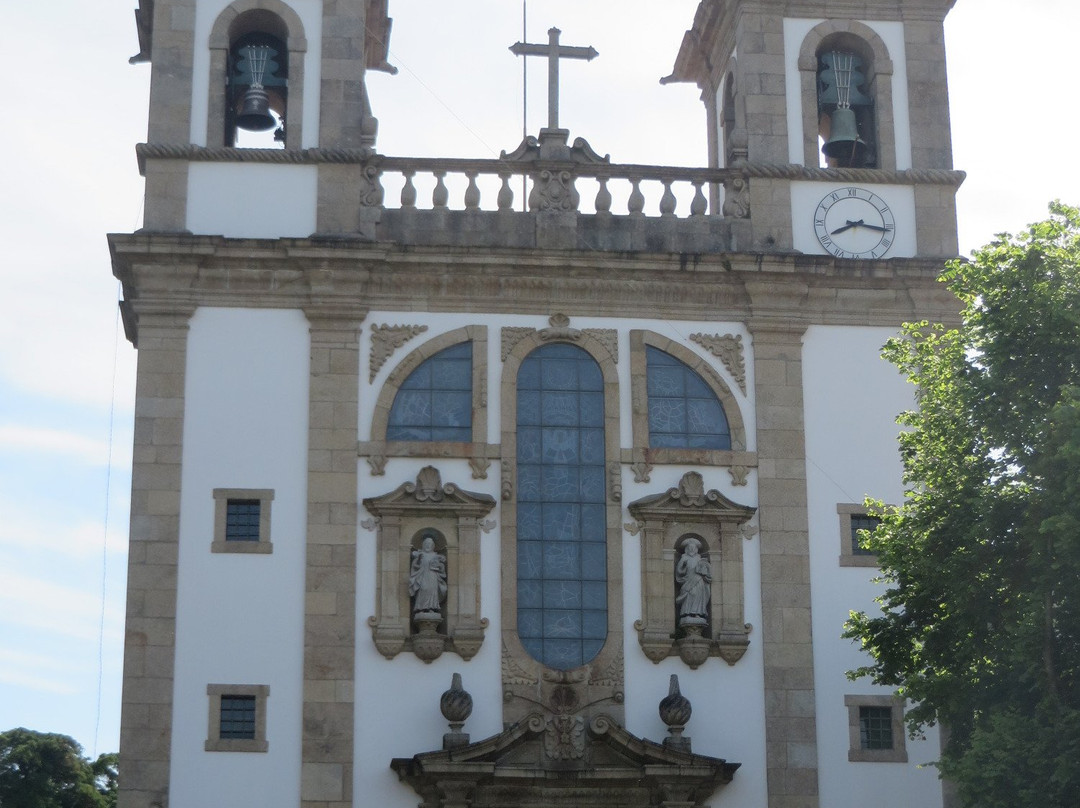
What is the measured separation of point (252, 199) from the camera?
83.2 ft

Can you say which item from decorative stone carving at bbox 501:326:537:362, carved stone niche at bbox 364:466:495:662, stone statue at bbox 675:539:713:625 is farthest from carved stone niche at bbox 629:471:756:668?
decorative stone carving at bbox 501:326:537:362

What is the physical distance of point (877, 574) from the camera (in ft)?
80.6

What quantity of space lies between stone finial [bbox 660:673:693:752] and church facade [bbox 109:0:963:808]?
0.03 meters

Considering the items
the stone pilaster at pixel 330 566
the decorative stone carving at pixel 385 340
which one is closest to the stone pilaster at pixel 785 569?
the decorative stone carving at pixel 385 340

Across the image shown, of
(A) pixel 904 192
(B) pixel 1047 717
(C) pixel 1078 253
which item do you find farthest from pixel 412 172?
(B) pixel 1047 717

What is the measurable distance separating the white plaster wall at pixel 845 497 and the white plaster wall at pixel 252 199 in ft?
19.9

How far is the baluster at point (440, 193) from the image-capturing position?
2545cm

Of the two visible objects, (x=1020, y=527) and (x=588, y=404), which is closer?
(x=1020, y=527)

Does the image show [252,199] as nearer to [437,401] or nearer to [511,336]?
[437,401]

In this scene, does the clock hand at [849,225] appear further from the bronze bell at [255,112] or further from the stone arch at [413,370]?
the bronze bell at [255,112]

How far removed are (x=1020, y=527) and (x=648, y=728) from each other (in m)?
5.02

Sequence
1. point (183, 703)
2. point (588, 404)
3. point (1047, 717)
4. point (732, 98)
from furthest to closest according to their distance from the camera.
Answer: point (732, 98)
point (588, 404)
point (183, 703)
point (1047, 717)

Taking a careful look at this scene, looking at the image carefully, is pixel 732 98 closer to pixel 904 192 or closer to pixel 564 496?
pixel 904 192

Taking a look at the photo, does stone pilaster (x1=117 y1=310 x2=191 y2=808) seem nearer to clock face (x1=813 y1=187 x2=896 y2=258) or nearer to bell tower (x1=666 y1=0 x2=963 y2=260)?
bell tower (x1=666 y1=0 x2=963 y2=260)
